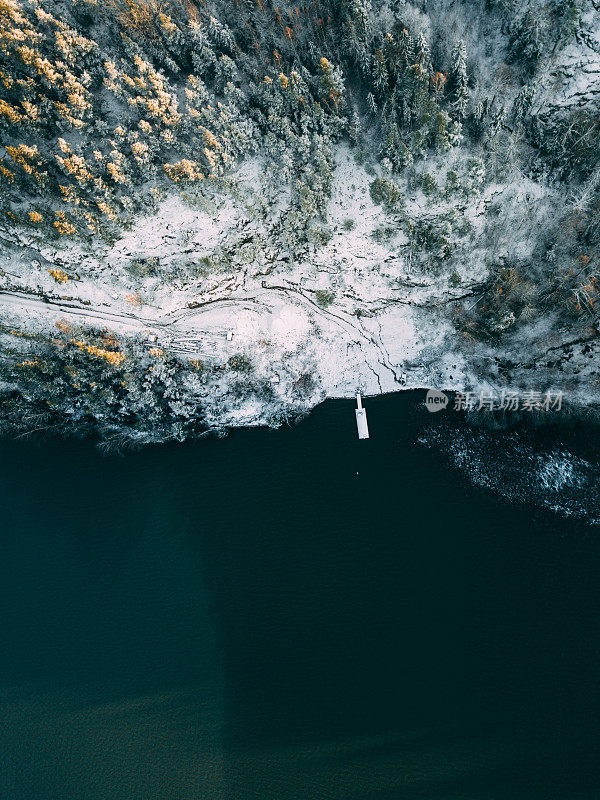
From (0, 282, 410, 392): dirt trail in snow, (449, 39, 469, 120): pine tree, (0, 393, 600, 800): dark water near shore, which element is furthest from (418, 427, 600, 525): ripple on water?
(449, 39, 469, 120): pine tree

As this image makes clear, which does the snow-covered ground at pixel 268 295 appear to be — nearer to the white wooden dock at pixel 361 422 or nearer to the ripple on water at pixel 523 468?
the white wooden dock at pixel 361 422

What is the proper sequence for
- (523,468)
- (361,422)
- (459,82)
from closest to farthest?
(459,82)
(523,468)
(361,422)

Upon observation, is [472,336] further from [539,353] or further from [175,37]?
[175,37]

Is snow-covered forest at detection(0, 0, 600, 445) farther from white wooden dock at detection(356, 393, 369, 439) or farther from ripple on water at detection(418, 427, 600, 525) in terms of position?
ripple on water at detection(418, 427, 600, 525)

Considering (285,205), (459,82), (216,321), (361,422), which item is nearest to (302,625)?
(361,422)

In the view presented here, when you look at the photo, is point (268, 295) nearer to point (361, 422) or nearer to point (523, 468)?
point (361, 422)

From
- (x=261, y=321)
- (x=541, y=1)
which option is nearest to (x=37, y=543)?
(x=261, y=321)

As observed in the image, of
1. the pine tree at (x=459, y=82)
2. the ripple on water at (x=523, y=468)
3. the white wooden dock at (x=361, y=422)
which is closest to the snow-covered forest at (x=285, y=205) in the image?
the pine tree at (x=459, y=82)
